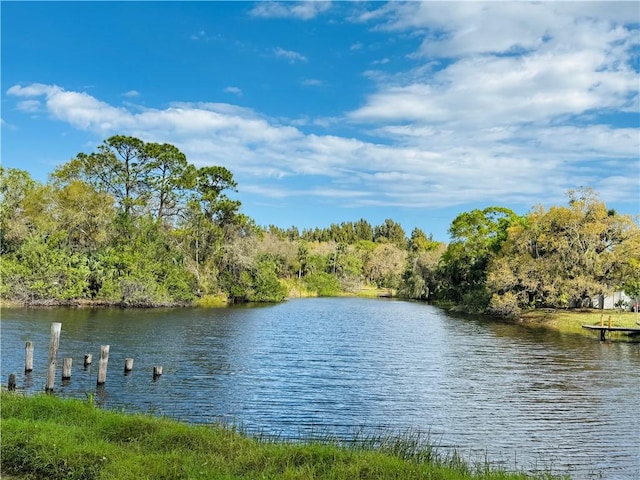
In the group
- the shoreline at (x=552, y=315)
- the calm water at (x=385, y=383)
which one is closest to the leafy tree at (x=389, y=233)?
the shoreline at (x=552, y=315)

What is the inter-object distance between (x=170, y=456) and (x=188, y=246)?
6137 centimetres

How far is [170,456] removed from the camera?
9.59 m

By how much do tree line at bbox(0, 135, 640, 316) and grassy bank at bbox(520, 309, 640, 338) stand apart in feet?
4.59

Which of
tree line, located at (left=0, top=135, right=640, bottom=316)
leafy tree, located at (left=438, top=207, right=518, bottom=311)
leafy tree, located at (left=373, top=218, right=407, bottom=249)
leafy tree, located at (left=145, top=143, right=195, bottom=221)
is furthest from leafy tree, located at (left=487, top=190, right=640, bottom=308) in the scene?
leafy tree, located at (left=373, top=218, right=407, bottom=249)

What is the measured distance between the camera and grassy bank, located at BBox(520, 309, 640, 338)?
4259 cm

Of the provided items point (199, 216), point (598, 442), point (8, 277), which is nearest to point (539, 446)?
point (598, 442)

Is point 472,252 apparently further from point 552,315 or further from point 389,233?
point 389,233

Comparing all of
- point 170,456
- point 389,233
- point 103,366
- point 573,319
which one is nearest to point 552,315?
point 573,319

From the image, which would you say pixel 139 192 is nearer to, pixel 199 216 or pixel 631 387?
pixel 199 216

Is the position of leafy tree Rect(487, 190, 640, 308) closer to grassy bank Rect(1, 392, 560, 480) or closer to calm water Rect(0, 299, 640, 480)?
calm water Rect(0, 299, 640, 480)

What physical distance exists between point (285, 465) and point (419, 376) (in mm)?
16063

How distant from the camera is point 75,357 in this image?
2509cm

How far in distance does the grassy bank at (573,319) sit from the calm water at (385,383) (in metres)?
5.00

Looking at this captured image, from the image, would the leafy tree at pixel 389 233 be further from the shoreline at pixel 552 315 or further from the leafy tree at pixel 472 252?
the shoreline at pixel 552 315
